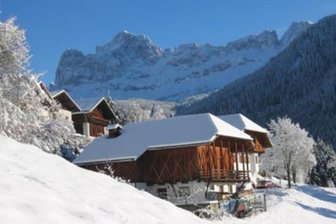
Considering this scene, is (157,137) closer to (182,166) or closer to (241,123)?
(182,166)

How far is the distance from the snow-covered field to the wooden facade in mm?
29357

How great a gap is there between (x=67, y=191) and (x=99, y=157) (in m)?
37.3

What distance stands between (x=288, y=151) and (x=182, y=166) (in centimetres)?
3210

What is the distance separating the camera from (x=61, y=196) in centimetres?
1266

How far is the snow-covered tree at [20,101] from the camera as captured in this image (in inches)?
840

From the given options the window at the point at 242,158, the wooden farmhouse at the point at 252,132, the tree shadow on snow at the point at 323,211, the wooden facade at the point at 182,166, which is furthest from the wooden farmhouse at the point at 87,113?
the tree shadow on snow at the point at 323,211

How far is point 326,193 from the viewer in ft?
220

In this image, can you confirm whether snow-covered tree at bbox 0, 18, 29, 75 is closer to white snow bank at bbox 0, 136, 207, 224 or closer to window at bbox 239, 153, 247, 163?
white snow bank at bbox 0, 136, 207, 224

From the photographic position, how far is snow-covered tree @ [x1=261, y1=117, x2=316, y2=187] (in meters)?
75.6

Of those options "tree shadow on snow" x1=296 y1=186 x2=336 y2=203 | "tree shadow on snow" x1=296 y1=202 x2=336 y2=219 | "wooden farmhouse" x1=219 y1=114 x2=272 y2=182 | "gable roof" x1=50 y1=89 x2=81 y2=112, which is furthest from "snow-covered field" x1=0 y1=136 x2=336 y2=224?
"wooden farmhouse" x1=219 y1=114 x2=272 y2=182

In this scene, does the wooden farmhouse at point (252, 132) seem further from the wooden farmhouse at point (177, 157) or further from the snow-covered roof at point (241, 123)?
the wooden farmhouse at point (177, 157)

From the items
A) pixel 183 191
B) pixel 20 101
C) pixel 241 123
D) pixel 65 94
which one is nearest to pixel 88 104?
pixel 65 94

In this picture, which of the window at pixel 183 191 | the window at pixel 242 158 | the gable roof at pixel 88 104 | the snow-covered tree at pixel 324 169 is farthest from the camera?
the snow-covered tree at pixel 324 169

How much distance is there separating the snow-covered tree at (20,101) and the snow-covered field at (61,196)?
14.5 feet
